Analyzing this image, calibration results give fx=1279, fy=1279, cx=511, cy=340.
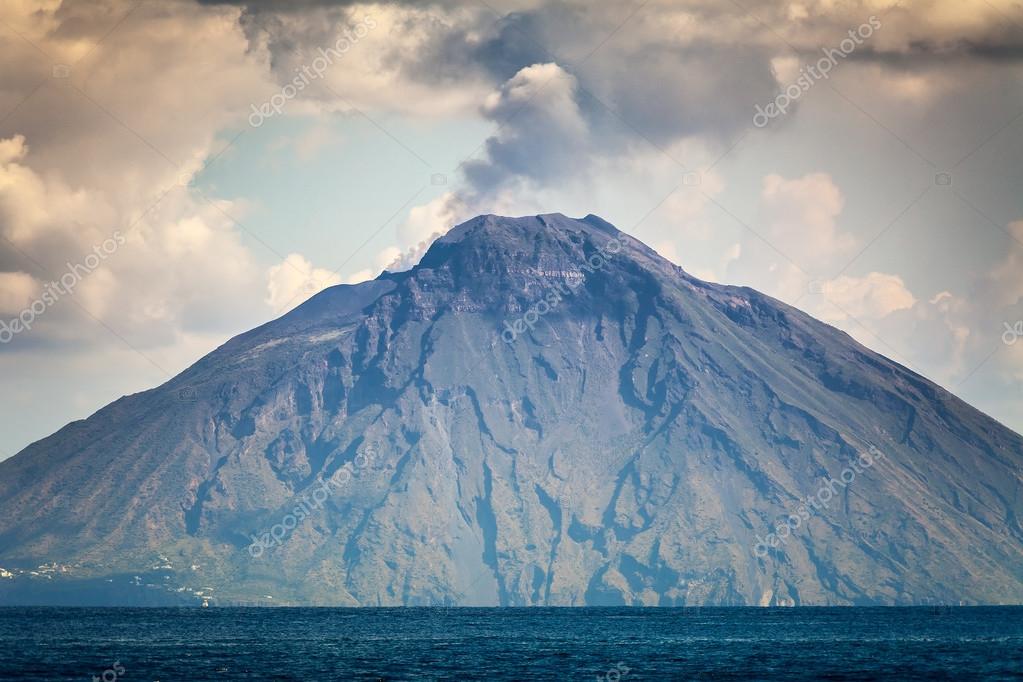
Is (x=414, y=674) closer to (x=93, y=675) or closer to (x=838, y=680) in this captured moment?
(x=93, y=675)

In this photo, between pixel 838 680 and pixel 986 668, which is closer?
pixel 838 680

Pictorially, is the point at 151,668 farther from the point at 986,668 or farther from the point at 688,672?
the point at 986,668

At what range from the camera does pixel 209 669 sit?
189m

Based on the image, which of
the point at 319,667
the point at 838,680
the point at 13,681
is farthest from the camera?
the point at 319,667

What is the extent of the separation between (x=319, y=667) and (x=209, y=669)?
16242 millimetres

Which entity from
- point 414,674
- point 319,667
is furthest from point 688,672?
point 319,667

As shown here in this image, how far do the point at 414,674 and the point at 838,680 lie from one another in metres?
59.4

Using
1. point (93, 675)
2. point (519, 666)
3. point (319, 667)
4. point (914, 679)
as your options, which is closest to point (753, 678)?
point (914, 679)

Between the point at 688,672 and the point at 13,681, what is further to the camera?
the point at 688,672

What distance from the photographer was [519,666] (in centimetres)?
19912

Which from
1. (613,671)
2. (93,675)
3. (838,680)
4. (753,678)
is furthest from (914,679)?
(93,675)

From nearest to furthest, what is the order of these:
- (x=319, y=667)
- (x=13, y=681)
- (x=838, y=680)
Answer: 1. (x=13, y=681)
2. (x=838, y=680)
3. (x=319, y=667)

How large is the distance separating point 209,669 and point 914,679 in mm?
101503

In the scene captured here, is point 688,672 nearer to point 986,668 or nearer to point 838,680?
point 838,680
